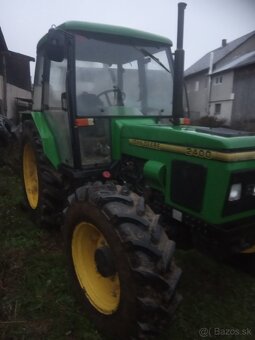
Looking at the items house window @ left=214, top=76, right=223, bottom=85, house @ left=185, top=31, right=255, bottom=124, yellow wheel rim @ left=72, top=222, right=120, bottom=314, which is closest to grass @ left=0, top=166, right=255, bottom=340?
yellow wheel rim @ left=72, top=222, right=120, bottom=314

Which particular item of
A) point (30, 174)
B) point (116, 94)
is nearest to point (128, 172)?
point (116, 94)

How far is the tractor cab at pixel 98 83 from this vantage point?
2965mm

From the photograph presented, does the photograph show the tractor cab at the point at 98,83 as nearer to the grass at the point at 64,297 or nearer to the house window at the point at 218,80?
the grass at the point at 64,297

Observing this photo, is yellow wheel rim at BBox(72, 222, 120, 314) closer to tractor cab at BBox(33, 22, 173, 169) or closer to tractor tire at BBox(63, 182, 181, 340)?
tractor tire at BBox(63, 182, 181, 340)

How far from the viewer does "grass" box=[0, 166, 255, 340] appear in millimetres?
2387

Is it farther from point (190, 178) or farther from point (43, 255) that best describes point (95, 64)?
point (43, 255)

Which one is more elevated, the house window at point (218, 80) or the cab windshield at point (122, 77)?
the house window at point (218, 80)

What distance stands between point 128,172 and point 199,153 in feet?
3.27

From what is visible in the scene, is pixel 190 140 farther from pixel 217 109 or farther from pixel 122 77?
pixel 217 109

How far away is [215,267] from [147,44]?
2322 mm

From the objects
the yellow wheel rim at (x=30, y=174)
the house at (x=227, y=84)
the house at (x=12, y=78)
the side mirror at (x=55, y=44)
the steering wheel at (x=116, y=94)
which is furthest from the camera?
the house at (x=227, y=84)

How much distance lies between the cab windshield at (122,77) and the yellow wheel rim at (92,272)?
3.61ft

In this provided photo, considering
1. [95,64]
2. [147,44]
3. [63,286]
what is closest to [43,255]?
[63,286]

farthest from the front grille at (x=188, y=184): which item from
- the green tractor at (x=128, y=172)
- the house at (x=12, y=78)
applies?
the house at (x=12, y=78)
